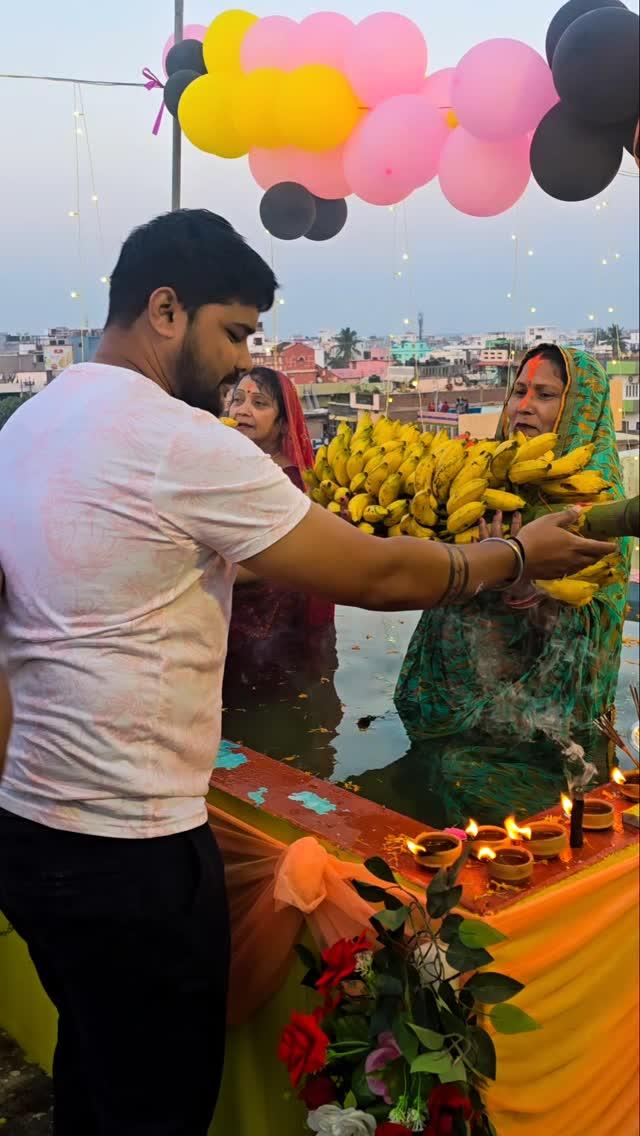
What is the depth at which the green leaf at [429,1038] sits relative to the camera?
1.40 metres

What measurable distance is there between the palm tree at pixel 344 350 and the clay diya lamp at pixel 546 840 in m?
5.87

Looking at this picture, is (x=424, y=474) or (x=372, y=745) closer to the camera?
(x=424, y=474)

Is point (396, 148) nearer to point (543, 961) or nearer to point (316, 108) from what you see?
point (316, 108)

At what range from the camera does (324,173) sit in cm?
471

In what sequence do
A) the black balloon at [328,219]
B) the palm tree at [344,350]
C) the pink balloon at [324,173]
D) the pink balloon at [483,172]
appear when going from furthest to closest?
the palm tree at [344,350]
the black balloon at [328,219]
the pink balloon at [324,173]
the pink balloon at [483,172]

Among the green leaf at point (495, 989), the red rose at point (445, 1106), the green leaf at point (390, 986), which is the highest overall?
the green leaf at point (495, 989)

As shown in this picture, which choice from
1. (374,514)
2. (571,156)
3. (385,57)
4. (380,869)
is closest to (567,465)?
(374,514)

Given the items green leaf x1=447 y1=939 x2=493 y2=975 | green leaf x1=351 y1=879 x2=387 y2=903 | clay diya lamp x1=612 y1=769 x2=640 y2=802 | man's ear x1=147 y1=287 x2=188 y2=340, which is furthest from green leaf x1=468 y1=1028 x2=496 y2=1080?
man's ear x1=147 y1=287 x2=188 y2=340

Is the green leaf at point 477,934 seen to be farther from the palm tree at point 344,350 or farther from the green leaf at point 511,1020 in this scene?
the palm tree at point 344,350

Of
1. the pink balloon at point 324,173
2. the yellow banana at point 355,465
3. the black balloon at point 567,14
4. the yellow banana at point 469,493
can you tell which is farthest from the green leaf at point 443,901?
the pink balloon at point 324,173

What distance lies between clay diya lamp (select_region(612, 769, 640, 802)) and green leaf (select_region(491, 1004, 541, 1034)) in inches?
Answer: 23.4

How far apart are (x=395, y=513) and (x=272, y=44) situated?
122 inches

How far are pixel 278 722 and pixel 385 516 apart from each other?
2.10 ft

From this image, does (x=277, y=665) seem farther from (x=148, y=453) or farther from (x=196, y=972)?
(x=148, y=453)
